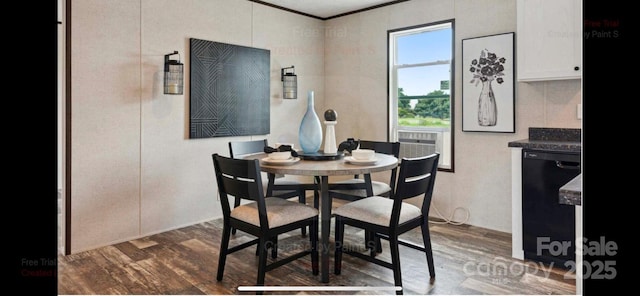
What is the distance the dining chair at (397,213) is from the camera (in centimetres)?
219

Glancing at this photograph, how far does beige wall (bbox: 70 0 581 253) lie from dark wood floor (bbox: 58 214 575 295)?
38 cm

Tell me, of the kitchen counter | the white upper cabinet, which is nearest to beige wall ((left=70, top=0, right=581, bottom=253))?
the white upper cabinet

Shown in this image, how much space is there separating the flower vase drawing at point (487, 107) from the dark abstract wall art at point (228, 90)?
84.5 inches

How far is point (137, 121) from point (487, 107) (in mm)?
2990

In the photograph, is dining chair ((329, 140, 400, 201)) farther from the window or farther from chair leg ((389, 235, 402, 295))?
the window

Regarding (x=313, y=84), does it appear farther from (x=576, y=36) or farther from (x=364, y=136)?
(x=576, y=36)

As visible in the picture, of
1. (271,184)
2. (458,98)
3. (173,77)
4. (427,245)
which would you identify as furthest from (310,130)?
(458,98)

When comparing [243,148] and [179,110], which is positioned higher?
[179,110]

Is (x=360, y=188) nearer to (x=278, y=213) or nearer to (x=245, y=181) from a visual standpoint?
(x=278, y=213)

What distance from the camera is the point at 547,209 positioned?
2.60m

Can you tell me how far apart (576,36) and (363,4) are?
2180mm
